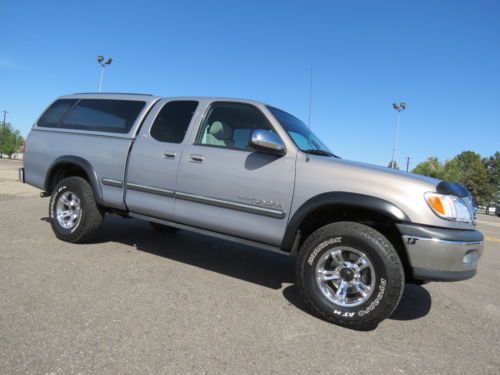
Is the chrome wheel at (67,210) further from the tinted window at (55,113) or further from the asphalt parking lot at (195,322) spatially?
the tinted window at (55,113)

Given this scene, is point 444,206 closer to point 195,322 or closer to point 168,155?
point 195,322

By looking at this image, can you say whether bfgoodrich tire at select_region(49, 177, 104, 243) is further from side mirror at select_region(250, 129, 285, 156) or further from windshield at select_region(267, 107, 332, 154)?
windshield at select_region(267, 107, 332, 154)

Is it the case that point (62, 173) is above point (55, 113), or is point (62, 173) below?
below

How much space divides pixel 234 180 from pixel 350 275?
141 cm

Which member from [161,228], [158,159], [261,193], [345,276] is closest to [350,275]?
[345,276]

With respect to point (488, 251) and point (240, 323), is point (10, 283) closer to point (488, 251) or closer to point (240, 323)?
point (240, 323)

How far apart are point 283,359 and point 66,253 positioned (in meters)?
3.06

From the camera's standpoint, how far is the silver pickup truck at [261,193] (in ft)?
9.29

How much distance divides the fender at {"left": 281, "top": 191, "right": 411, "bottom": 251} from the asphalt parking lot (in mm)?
674

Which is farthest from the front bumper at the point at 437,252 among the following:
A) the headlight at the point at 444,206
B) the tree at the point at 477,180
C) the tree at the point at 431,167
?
the tree at the point at 477,180

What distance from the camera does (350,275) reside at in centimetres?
300

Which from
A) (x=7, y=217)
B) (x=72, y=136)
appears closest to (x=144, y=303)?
(x=72, y=136)

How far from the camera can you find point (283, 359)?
2.30 m

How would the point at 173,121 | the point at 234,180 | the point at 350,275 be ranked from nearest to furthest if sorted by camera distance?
the point at 350,275
the point at 234,180
the point at 173,121
